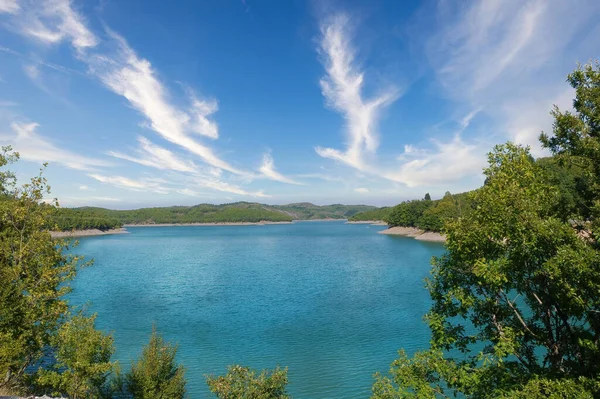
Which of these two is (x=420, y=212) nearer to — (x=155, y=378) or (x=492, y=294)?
(x=492, y=294)

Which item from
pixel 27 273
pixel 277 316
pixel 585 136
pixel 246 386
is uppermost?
pixel 585 136

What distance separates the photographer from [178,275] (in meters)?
63.6

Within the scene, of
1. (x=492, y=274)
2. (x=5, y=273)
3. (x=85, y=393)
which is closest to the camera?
(x=492, y=274)

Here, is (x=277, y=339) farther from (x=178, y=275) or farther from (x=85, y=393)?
(x=178, y=275)

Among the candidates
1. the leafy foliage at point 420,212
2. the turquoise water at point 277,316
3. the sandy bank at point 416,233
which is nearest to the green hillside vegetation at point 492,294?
the turquoise water at point 277,316

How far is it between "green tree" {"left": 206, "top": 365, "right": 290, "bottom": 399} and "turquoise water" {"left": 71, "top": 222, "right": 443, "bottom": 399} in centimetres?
817

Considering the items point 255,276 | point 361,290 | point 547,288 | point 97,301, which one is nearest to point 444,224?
point 547,288

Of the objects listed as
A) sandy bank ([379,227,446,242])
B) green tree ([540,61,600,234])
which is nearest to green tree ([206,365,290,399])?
green tree ([540,61,600,234])

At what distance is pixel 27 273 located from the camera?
52.7 ft

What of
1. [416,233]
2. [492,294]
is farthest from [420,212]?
[492,294]

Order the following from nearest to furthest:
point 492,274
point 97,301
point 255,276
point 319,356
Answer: point 492,274
point 319,356
point 97,301
point 255,276

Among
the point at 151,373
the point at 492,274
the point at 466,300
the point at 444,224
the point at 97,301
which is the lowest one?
the point at 97,301

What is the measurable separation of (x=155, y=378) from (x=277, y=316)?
21.4 m

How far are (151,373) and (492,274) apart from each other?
15.7m
